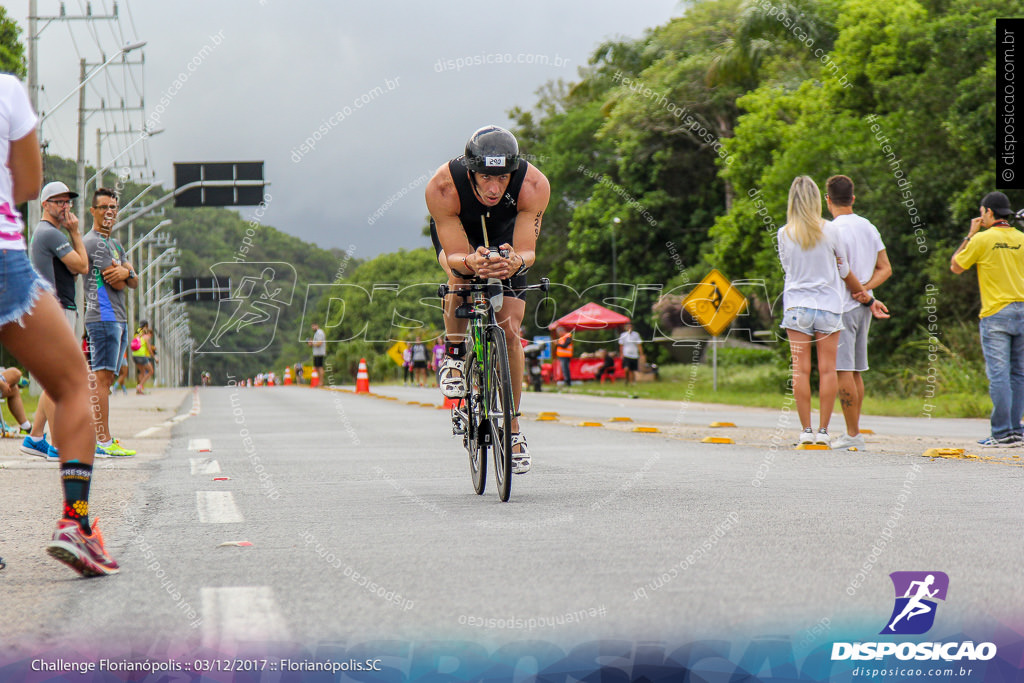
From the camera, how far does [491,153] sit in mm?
6242

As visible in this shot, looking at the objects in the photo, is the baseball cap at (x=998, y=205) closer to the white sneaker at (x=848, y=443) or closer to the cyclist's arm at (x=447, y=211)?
the white sneaker at (x=848, y=443)

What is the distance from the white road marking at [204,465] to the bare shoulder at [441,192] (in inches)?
111

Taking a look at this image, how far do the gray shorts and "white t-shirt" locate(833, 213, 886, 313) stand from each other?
0.14m

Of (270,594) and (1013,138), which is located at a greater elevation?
(1013,138)

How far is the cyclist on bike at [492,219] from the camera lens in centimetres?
625

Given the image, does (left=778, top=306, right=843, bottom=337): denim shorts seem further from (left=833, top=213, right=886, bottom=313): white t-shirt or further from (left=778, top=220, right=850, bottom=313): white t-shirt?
(left=833, top=213, right=886, bottom=313): white t-shirt

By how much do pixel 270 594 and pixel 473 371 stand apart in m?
3.02

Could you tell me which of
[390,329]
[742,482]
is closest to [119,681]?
[742,482]

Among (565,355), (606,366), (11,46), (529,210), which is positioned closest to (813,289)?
(529,210)

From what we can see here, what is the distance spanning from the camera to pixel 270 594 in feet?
12.0

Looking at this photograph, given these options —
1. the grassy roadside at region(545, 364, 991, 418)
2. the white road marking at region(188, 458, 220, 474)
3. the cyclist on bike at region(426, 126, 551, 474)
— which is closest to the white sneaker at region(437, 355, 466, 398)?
the cyclist on bike at region(426, 126, 551, 474)

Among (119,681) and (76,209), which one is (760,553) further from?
(76,209)

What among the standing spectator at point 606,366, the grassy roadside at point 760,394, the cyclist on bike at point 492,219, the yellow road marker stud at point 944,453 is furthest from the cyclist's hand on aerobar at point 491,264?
Answer: the standing spectator at point 606,366

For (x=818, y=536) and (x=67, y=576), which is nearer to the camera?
(x=67, y=576)
